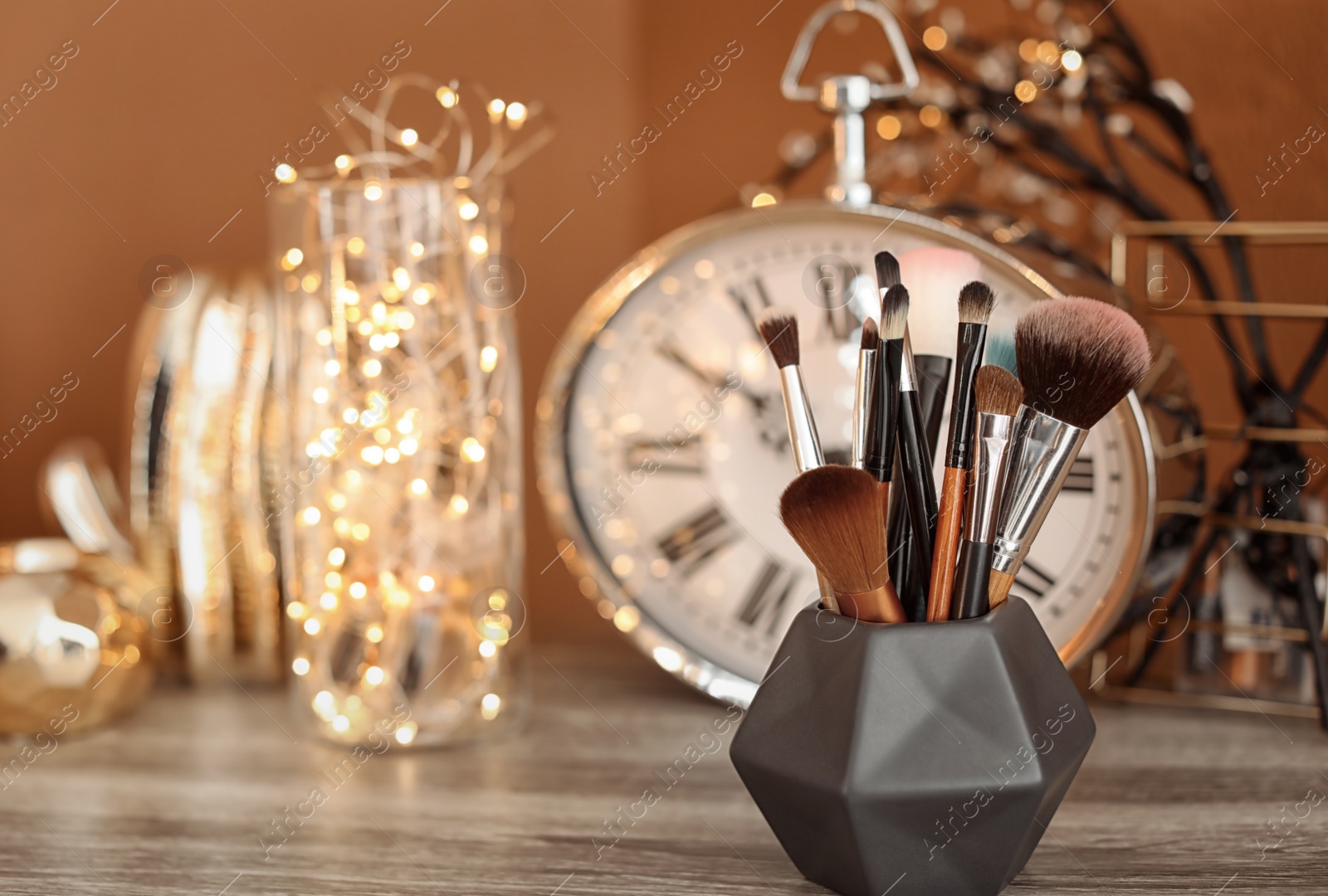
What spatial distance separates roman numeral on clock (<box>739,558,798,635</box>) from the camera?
0.71 m

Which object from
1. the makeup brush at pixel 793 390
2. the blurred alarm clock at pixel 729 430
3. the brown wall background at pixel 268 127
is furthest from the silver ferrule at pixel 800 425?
the brown wall background at pixel 268 127

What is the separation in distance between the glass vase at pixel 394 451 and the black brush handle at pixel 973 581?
1.10ft

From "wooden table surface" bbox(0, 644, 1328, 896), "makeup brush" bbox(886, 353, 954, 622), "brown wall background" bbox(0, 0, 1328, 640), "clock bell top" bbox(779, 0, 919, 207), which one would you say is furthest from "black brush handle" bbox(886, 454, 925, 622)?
"brown wall background" bbox(0, 0, 1328, 640)

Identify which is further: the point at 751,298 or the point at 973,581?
the point at 751,298

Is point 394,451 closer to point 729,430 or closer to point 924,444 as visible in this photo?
point 729,430

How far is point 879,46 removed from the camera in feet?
3.24

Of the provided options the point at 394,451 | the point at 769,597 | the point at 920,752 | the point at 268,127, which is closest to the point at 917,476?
the point at 920,752

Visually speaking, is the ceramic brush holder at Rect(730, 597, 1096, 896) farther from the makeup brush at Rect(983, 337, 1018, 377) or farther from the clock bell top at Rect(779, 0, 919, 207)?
the clock bell top at Rect(779, 0, 919, 207)

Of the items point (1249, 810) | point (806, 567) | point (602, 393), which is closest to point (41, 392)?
point (602, 393)

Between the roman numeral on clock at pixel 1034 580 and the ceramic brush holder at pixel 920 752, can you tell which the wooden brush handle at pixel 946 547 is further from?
the roman numeral on clock at pixel 1034 580

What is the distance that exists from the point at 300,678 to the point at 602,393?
0.86 ft

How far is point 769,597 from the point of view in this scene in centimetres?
71

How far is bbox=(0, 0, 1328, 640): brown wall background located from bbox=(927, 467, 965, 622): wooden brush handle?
1.61ft

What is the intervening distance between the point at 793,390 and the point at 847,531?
3.8 inches
